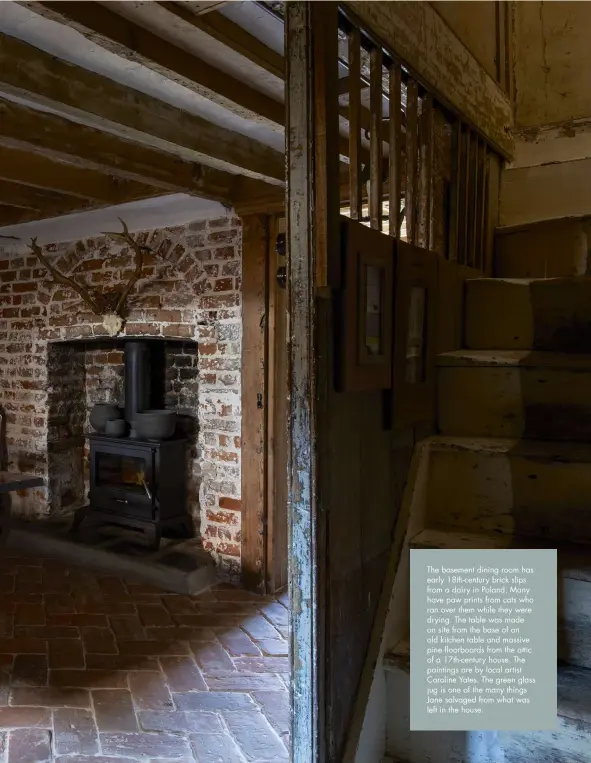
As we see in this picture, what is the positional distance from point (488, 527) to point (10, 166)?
9.99 feet

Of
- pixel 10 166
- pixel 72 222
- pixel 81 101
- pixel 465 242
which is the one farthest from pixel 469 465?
pixel 72 222

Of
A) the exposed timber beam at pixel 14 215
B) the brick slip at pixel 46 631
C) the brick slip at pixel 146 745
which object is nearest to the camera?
the brick slip at pixel 146 745

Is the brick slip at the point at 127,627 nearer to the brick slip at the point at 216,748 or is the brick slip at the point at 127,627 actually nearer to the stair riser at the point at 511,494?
the brick slip at the point at 216,748

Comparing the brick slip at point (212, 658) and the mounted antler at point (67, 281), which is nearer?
the brick slip at point (212, 658)

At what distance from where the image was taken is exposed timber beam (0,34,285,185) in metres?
2.07

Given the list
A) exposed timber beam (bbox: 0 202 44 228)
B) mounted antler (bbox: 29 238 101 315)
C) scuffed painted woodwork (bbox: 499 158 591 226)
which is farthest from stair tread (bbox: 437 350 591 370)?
exposed timber beam (bbox: 0 202 44 228)

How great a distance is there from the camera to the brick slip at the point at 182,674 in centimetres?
260

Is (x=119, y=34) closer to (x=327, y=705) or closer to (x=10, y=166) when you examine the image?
(x=10, y=166)

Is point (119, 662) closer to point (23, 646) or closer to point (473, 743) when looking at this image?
point (23, 646)

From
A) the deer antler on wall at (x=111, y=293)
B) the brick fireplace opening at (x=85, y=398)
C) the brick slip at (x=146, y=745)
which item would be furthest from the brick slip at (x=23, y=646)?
the deer antler on wall at (x=111, y=293)

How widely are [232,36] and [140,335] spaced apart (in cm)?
250

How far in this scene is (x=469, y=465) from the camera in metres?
1.32

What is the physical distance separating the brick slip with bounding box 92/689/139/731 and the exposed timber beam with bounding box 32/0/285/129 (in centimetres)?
238

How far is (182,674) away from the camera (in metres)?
2.71
